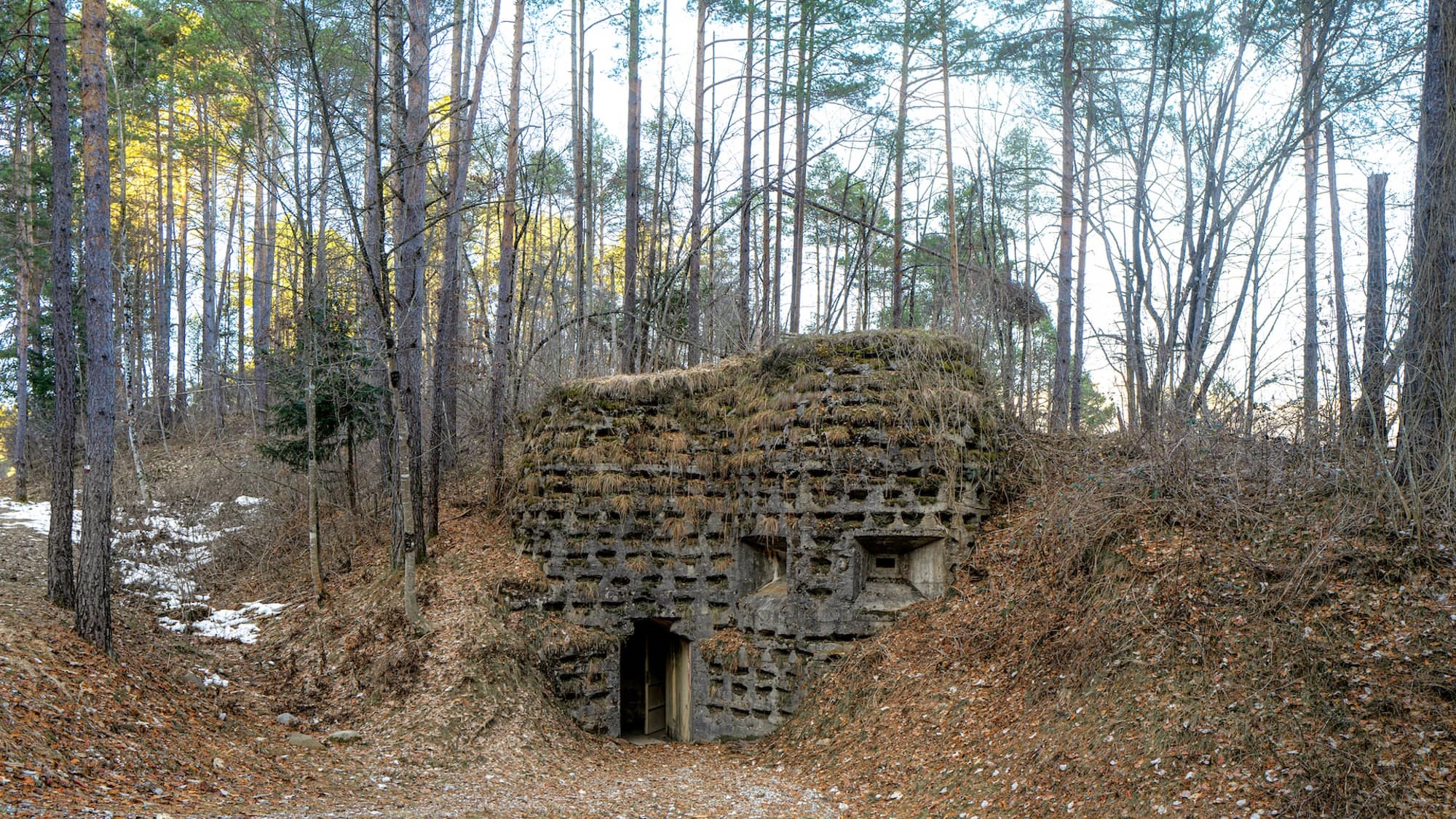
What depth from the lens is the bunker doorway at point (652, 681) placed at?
468 inches

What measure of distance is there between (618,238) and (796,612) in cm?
1972

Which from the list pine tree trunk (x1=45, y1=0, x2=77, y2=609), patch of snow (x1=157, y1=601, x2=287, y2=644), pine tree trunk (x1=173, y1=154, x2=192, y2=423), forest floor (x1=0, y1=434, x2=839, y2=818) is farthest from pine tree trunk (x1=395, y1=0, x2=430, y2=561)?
pine tree trunk (x1=173, y1=154, x2=192, y2=423)

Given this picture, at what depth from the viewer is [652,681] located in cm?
1221

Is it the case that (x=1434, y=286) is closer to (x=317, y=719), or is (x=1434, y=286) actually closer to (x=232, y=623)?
(x=317, y=719)

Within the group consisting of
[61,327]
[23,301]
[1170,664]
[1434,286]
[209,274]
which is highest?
[209,274]

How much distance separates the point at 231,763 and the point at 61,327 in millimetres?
4991

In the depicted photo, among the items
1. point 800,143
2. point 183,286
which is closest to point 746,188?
point 800,143

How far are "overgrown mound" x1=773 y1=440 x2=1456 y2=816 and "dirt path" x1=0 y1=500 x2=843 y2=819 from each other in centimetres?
142

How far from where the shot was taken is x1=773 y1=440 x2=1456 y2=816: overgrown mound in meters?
5.83

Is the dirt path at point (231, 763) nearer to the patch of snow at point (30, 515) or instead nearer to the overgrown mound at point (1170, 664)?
the overgrown mound at point (1170, 664)

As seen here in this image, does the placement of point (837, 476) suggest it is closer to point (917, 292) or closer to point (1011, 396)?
point (1011, 396)

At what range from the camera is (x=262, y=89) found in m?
20.2

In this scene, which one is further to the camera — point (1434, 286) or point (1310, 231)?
point (1310, 231)

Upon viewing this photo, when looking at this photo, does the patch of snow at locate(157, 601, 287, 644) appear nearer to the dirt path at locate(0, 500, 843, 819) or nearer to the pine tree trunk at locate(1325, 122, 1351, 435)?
the dirt path at locate(0, 500, 843, 819)
